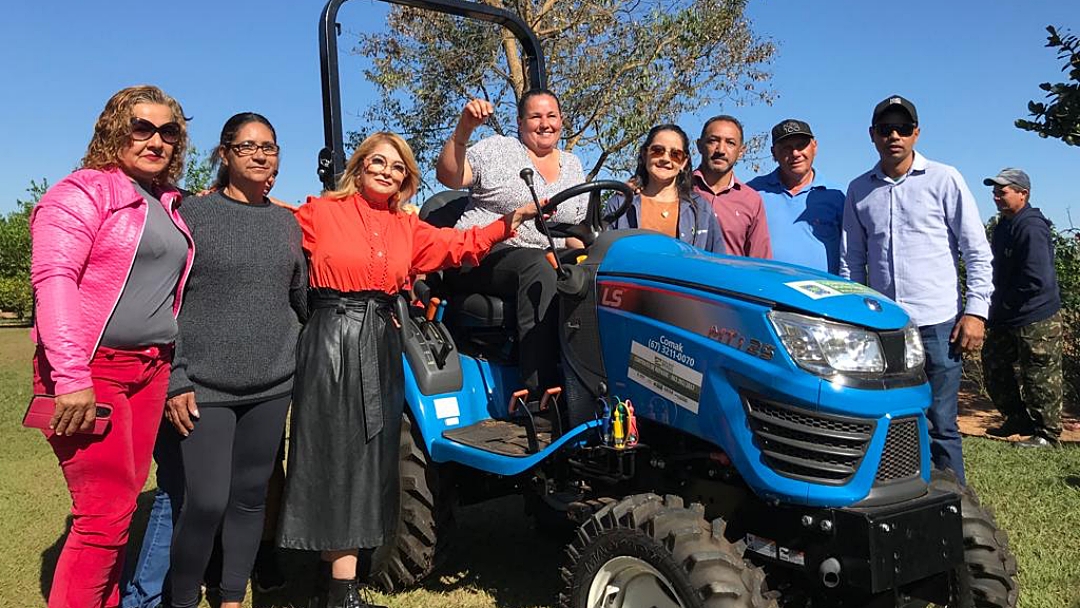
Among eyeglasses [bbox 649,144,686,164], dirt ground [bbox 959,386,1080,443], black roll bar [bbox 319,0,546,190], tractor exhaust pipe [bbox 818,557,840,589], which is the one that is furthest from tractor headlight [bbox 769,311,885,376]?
dirt ground [bbox 959,386,1080,443]

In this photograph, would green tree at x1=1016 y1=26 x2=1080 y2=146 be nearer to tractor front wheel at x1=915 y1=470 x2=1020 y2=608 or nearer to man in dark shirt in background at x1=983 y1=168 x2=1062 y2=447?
man in dark shirt in background at x1=983 y1=168 x2=1062 y2=447

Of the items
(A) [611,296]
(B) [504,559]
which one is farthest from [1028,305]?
(A) [611,296]

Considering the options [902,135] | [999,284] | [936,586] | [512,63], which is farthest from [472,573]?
[512,63]

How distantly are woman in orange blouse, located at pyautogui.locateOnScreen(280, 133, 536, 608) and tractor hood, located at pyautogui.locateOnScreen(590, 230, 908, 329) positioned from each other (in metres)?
0.80

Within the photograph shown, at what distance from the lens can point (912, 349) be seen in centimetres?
264

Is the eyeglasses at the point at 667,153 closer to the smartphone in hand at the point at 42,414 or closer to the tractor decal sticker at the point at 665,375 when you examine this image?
the tractor decal sticker at the point at 665,375

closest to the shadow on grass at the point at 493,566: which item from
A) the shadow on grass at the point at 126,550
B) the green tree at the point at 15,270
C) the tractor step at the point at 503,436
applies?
the shadow on grass at the point at 126,550

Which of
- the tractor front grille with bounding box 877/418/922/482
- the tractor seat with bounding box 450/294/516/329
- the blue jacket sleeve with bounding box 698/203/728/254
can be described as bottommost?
the tractor front grille with bounding box 877/418/922/482

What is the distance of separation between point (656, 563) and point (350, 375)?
1.23 metres

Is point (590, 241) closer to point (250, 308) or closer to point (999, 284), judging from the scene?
point (250, 308)

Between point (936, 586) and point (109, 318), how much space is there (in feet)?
8.53

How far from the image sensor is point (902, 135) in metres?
3.77

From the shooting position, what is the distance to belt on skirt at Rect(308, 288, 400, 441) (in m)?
3.04

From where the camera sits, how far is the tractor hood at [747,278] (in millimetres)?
2502
